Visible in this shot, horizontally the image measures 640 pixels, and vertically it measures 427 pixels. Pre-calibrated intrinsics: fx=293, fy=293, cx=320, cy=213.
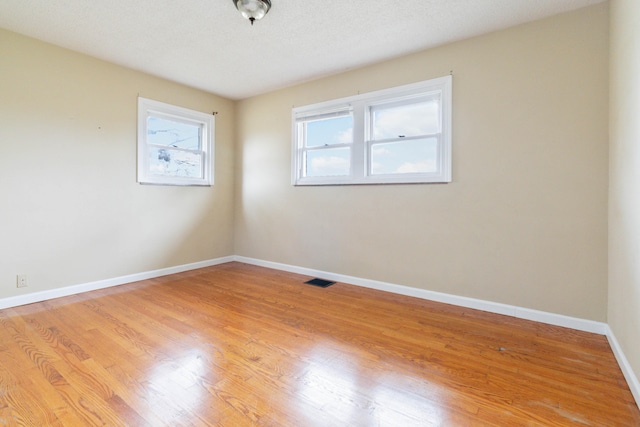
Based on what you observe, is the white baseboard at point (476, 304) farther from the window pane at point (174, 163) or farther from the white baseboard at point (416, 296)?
the window pane at point (174, 163)

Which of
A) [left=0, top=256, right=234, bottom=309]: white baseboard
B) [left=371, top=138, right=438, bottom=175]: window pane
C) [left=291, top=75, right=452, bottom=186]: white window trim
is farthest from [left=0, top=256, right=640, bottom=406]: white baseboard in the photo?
[left=371, top=138, right=438, bottom=175]: window pane

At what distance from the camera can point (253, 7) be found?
7.81 ft

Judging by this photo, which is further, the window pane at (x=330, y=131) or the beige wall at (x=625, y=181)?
the window pane at (x=330, y=131)

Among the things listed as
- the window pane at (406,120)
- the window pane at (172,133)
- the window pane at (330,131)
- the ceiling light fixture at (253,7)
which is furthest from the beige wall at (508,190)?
the window pane at (172,133)

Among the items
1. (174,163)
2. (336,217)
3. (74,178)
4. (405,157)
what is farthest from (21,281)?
(405,157)

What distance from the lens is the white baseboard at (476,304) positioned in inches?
96.3

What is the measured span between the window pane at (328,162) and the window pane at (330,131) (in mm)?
117

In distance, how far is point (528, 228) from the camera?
2660mm

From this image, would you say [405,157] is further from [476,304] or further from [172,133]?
[172,133]

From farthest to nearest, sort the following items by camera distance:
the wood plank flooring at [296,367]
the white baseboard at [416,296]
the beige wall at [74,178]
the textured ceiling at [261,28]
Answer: the beige wall at [74,178] → the textured ceiling at [261,28] → the white baseboard at [416,296] → the wood plank flooring at [296,367]

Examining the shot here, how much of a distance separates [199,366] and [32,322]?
1.81m

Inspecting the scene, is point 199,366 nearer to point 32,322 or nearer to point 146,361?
point 146,361

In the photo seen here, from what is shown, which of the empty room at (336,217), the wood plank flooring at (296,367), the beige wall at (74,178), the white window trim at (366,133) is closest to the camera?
the wood plank flooring at (296,367)

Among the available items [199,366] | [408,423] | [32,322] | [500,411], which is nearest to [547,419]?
[500,411]
